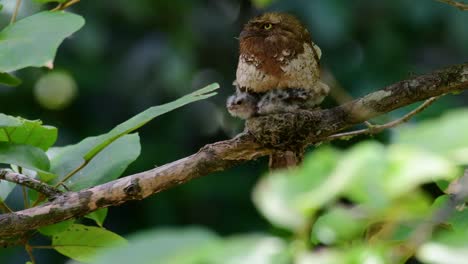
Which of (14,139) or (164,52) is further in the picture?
(164,52)

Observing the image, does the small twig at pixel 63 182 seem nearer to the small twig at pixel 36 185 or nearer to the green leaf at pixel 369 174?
the small twig at pixel 36 185

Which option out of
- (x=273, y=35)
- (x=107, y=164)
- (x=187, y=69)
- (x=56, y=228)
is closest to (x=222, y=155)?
(x=107, y=164)

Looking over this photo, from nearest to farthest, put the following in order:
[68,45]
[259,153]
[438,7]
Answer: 1. [259,153]
2. [438,7]
3. [68,45]

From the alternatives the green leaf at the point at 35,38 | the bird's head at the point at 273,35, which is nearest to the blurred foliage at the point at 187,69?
the bird's head at the point at 273,35

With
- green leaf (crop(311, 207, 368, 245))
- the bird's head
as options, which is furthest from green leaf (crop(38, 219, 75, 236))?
green leaf (crop(311, 207, 368, 245))

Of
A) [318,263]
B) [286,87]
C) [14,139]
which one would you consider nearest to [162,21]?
[286,87]

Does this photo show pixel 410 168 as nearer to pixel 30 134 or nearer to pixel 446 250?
pixel 446 250

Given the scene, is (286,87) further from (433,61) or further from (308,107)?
(433,61)
